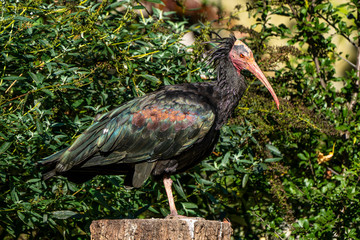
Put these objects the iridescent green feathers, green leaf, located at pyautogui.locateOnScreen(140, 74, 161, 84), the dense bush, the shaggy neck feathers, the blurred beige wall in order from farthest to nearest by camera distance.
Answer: the blurred beige wall, green leaf, located at pyautogui.locateOnScreen(140, 74, 161, 84), the dense bush, the shaggy neck feathers, the iridescent green feathers

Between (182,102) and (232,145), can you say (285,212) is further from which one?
(182,102)

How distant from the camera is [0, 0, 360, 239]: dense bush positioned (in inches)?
207

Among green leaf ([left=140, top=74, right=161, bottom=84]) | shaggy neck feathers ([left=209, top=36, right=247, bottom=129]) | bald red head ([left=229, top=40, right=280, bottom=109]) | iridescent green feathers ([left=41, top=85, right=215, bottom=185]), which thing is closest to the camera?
iridescent green feathers ([left=41, top=85, right=215, bottom=185])

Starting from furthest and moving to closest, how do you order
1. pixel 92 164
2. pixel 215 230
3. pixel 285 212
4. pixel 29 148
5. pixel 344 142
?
pixel 344 142 < pixel 285 212 < pixel 29 148 < pixel 92 164 < pixel 215 230

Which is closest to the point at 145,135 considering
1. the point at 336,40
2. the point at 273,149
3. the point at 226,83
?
the point at 226,83

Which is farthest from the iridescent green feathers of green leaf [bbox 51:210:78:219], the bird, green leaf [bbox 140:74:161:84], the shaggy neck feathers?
green leaf [bbox 140:74:161:84]

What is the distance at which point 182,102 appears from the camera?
4.87 metres

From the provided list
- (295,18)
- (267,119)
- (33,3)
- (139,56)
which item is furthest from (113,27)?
(295,18)

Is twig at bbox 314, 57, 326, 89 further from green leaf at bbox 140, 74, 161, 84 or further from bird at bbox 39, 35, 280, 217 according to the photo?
bird at bbox 39, 35, 280, 217

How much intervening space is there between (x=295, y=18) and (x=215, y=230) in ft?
12.5

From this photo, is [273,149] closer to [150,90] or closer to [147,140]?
[150,90]

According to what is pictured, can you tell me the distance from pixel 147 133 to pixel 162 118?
0.18m

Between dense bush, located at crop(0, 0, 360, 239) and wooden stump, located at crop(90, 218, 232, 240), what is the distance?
45.1 inches

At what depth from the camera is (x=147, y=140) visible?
4816 millimetres
